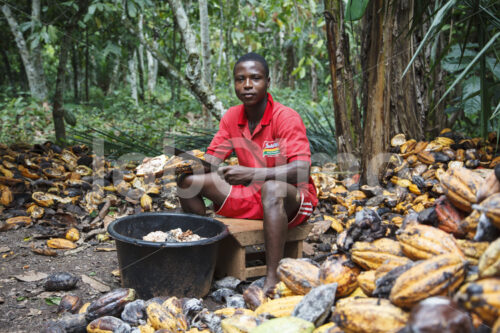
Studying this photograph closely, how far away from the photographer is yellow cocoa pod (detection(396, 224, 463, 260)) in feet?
3.84

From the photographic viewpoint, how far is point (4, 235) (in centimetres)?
247

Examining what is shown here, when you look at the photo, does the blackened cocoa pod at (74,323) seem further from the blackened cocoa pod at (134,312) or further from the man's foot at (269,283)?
the man's foot at (269,283)

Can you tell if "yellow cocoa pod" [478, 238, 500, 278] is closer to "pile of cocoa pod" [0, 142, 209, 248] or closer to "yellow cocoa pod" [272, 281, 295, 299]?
"yellow cocoa pod" [272, 281, 295, 299]

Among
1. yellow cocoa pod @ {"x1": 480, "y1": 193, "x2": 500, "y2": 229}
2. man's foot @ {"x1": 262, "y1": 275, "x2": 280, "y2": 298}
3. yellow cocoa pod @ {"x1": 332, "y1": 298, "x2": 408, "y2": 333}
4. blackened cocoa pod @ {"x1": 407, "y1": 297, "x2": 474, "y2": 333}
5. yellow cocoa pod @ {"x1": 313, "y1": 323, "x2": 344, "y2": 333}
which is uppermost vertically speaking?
yellow cocoa pod @ {"x1": 480, "y1": 193, "x2": 500, "y2": 229}

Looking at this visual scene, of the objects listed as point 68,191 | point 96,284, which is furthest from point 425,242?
point 68,191

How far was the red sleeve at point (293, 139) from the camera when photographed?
202 centimetres

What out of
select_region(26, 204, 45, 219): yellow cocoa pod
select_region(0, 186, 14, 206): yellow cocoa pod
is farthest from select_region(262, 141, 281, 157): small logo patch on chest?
select_region(0, 186, 14, 206): yellow cocoa pod

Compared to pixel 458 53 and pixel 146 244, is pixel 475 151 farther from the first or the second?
pixel 146 244

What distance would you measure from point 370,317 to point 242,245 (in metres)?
1.03

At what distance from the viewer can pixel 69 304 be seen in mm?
1729

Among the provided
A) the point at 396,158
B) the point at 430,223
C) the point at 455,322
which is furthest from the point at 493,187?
the point at 396,158

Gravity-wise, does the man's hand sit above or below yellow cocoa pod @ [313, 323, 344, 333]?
above

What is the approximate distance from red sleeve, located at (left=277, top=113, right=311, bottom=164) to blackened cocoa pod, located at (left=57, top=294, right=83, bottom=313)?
114 centimetres

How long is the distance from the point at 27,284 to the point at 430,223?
5.85 feet
